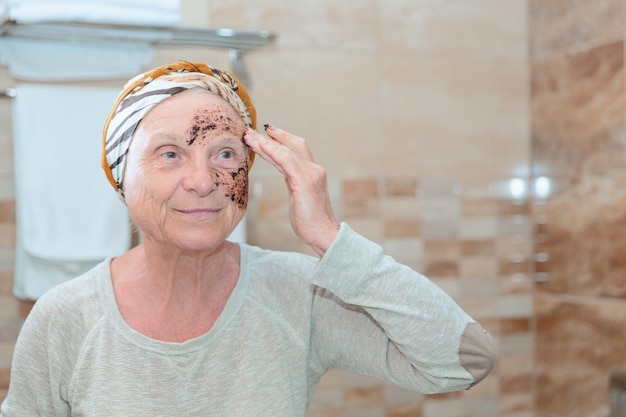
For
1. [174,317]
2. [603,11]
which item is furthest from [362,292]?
[603,11]

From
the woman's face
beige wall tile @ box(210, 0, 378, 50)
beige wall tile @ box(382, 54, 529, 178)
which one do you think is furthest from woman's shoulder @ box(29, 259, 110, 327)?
beige wall tile @ box(382, 54, 529, 178)

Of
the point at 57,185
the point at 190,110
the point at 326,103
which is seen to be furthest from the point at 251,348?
the point at 326,103

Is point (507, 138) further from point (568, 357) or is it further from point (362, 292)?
point (362, 292)

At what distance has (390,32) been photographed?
196 cm

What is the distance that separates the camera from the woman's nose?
94 cm

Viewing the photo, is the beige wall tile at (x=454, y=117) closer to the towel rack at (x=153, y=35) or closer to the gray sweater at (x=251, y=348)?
the towel rack at (x=153, y=35)

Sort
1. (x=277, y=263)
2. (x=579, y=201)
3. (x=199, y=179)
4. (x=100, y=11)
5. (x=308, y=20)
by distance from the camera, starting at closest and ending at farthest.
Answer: (x=199, y=179) < (x=277, y=263) < (x=100, y=11) < (x=308, y=20) < (x=579, y=201)

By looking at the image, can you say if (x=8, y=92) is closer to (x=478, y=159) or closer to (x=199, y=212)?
(x=199, y=212)

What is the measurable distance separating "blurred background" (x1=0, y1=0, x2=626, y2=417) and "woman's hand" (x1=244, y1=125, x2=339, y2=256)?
817 millimetres

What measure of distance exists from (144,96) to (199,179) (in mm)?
123

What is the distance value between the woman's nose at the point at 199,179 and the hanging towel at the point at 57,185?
68 centimetres

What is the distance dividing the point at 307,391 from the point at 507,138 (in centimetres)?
124

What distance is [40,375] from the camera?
0.97 m

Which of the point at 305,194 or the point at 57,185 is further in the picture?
the point at 57,185
